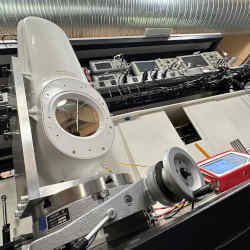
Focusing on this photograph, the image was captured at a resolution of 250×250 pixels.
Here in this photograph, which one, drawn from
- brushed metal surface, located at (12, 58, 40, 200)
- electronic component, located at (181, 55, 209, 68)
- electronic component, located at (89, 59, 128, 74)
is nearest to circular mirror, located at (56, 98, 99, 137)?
brushed metal surface, located at (12, 58, 40, 200)

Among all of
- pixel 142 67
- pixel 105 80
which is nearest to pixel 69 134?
pixel 105 80

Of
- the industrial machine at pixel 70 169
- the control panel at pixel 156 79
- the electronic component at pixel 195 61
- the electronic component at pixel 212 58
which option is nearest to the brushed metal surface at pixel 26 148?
the industrial machine at pixel 70 169

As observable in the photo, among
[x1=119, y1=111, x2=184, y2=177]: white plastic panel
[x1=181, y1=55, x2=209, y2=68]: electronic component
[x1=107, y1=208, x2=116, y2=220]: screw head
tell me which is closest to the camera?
[x1=107, y1=208, x2=116, y2=220]: screw head

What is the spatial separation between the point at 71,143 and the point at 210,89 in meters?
2.00

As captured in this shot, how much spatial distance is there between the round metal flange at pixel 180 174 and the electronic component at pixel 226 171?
1.31 feet

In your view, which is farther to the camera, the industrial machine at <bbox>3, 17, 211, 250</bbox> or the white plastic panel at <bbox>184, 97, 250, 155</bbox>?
the white plastic panel at <bbox>184, 97, 250, 155</bbox>

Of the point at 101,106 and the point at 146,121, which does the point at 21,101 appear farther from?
the point at 146,121

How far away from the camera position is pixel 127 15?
1.68m

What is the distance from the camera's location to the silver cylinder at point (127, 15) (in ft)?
4.75

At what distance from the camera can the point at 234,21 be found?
2090mm

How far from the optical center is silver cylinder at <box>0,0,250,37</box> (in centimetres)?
145

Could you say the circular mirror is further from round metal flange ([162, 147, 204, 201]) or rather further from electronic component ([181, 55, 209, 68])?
electronic component ([181, 55, 209, 68])

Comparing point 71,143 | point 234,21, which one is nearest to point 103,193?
point 71,143

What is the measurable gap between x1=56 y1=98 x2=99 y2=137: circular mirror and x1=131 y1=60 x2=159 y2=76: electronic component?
119cm
